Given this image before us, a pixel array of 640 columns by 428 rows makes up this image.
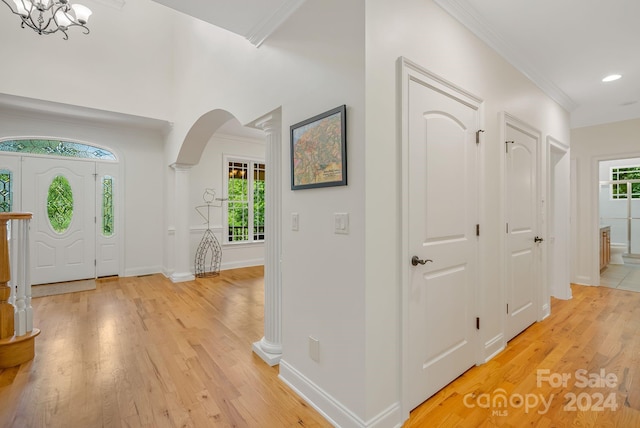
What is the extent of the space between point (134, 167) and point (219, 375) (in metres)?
4.79

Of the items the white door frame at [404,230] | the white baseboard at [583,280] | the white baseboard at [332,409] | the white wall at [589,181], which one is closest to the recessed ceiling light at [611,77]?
the white wall at [589,181]

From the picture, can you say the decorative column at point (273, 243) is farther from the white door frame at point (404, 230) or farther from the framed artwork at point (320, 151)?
the white door frame at point (404, 230)

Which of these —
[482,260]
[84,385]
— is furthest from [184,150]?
[482,260]

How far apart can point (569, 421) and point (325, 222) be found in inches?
72.4

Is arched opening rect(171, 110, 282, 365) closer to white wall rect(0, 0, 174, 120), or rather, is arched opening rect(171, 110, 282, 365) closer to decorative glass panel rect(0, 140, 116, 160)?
white wall rect(0, 0, 174, 120)

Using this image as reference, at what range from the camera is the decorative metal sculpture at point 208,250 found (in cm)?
582

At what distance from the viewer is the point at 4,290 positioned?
244 centimetres

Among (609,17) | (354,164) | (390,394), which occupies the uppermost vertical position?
(609,17)

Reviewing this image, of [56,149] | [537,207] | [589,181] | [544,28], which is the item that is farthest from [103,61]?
[589,181]

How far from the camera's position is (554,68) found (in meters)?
2.98

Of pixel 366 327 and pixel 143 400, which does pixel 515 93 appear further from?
pixel 143 400

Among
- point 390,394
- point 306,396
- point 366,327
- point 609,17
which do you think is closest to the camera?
point 366,327

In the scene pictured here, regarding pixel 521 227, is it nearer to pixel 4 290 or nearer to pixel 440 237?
pixel 440 237

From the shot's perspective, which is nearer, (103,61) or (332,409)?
(332,409)
